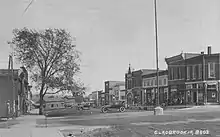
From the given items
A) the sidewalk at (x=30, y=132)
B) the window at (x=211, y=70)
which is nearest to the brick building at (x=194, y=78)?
the window at (x=211, y=70)

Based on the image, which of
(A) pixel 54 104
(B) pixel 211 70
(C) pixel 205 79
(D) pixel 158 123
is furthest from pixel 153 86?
(D) pixel 158 123

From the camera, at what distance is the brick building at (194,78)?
181 ft

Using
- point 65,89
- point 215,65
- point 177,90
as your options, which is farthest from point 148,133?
point 177,90

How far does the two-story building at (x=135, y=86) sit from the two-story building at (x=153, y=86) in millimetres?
1978

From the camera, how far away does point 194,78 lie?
58812mm

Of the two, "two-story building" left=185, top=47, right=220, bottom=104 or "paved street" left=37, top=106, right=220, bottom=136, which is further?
"two-story building" left=185, top=47, right=220, bottom=104

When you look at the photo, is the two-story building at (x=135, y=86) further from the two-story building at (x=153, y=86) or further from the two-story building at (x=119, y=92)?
the two-story building at (x=119, y=92)

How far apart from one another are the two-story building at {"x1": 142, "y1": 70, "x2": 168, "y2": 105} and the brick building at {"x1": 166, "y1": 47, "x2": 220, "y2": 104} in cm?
379

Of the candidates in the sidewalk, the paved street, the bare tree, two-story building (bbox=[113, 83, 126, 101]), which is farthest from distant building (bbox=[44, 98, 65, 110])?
two-story building (bbox=[113, 83, 126, 101])

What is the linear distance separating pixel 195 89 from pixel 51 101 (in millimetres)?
23868

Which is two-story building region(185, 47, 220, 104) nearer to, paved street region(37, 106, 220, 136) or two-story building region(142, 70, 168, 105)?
two-story building region(142, 70, 168, 105)

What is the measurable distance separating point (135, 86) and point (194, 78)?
29.9 meters

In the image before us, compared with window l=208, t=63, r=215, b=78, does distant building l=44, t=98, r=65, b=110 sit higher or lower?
lower

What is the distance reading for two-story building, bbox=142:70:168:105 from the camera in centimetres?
7088
